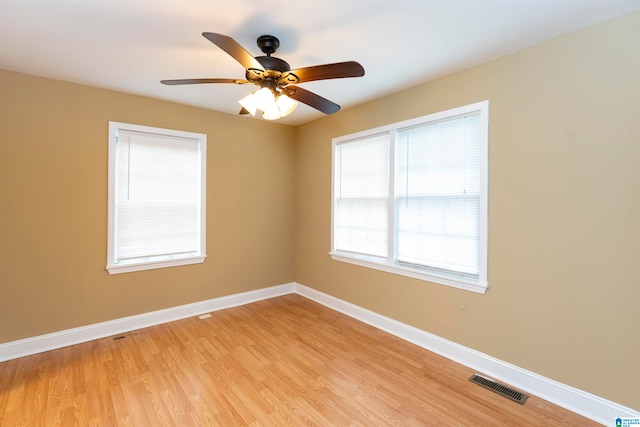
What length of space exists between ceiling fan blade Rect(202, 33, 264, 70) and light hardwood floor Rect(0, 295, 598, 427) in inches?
91.3

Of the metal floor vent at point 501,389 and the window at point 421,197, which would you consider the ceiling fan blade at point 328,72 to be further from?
the metal floor vent at point 501,389

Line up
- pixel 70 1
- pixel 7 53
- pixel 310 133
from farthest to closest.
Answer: pixel 310 133
pixel 7 53
pixel 70 1

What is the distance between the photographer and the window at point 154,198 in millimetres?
3242

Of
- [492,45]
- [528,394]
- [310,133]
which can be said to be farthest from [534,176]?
[310,133]

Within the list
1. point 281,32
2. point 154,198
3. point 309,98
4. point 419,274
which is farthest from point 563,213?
point 154,198

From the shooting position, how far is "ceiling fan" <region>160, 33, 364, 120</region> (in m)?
1.77

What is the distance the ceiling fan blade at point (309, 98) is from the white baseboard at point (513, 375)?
2347 mm

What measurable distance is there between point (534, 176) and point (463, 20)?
1.25 m

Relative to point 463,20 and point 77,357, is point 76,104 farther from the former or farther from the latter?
point 463,20

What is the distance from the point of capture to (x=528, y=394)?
A: 2.22m

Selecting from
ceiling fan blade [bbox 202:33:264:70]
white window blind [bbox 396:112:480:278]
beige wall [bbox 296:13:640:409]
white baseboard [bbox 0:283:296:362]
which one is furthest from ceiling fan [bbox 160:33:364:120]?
white baseboard [bbox 0:283:296:362]

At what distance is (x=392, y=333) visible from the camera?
10.6ft

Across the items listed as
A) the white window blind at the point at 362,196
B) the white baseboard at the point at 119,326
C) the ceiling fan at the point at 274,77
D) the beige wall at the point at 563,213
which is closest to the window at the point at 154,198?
the white baseboard at the point at 119,326

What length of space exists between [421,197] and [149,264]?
317cm
